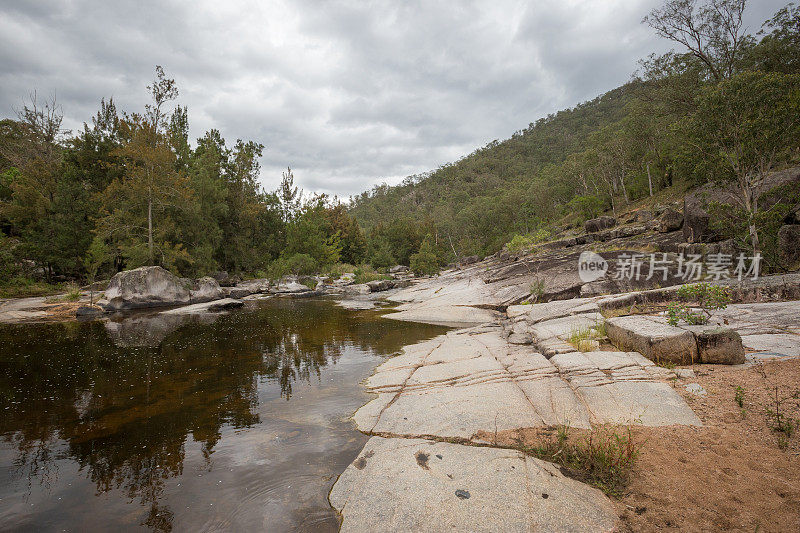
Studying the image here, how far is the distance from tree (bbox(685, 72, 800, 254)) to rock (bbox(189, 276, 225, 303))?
1466 inches

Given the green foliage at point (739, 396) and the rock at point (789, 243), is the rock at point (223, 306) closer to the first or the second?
the green foliage at point (739, 396)

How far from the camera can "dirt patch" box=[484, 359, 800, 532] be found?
10.3 ft

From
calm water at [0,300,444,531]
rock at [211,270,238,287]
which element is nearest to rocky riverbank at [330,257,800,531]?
calm water at [0,300,444,531]

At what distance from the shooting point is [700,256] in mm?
17344

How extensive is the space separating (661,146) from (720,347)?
182ft

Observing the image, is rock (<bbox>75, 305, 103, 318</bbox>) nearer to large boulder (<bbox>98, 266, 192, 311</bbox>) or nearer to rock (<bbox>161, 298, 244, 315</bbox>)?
large boulder (<bbox>98, 266, 192, 311</bbox>)

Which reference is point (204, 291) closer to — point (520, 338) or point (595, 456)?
point (520, 338)

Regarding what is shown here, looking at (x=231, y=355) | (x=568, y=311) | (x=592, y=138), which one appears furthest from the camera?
(x=592, y=138)

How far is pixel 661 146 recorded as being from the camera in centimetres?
4756

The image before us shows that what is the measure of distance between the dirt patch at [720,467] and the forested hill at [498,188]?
219ft

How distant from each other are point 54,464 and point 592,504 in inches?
305

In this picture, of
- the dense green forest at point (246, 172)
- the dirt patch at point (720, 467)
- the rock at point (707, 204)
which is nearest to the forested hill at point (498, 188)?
the dense green forest at point (246, 172)

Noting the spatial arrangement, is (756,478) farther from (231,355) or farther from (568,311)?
(231,355)

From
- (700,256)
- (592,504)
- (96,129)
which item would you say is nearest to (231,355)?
(592,504)
